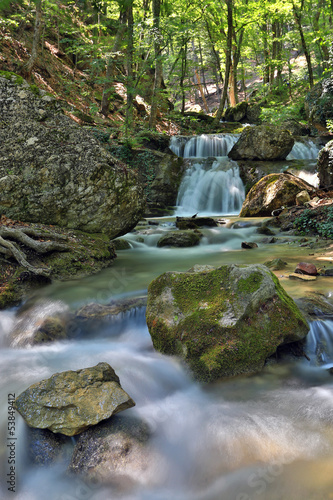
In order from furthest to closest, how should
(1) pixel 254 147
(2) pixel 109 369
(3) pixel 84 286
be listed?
(1) pixel 254 147
(3) pixel 84 286
(2) pixel 109 369

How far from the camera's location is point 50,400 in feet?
8.71

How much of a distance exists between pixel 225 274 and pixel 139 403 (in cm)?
159

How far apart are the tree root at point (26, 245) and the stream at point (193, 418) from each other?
616mm

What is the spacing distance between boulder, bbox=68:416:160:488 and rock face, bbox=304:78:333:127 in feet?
61.0

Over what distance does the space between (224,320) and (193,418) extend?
948mm

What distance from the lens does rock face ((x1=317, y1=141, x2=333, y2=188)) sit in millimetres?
10679

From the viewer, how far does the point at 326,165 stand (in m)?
10.9

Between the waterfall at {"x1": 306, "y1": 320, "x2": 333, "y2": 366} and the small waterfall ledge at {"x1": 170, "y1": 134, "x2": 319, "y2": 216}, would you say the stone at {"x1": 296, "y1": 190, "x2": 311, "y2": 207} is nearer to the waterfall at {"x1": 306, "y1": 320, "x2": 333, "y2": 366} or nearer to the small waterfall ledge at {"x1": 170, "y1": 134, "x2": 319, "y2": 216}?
the small waterfall ledge at {"x1": 170, "y1": 134, "x2": 319, "y2": 216}

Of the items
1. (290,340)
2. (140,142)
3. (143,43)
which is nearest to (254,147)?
(140,142)

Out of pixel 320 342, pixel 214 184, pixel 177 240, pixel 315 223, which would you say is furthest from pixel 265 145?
pixel 320 342

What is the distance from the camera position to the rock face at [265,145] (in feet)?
48.8

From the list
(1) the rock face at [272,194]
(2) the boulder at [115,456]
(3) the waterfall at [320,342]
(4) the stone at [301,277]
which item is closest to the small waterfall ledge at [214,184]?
(1) the rock face at [272,194]

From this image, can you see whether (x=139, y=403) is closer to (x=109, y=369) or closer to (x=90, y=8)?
(x=109, y=369)

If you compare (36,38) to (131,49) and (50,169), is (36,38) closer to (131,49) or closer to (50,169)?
(131,49)
